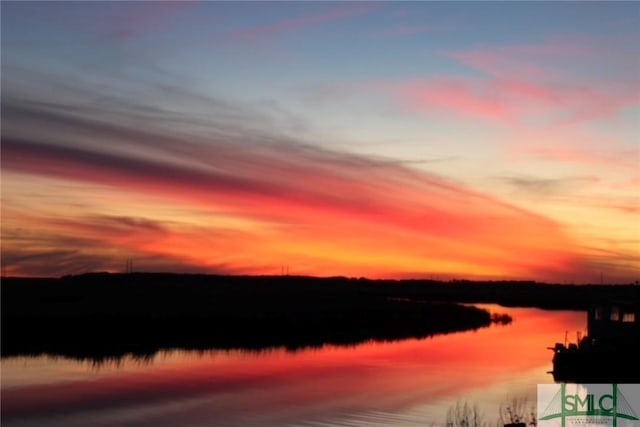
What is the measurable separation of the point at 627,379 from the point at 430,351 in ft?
52.6

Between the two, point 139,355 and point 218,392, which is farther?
point 139,355

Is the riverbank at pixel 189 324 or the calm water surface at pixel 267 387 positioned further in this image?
the riverbank at pixel 189 324

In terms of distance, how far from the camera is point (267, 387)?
114ft

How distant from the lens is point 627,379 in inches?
1451

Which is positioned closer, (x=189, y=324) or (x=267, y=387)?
(x=267, y=387)

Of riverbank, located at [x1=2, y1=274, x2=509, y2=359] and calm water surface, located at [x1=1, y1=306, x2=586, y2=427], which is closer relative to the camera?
calm water surface, located at [x1=1, y1=306, x2=586, y2=427]

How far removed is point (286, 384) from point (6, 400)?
38.9ft

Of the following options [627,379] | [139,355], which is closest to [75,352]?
[139,355]

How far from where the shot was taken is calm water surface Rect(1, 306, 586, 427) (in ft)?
92.6

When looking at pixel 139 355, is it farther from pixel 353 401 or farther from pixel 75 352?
pixel 353 401

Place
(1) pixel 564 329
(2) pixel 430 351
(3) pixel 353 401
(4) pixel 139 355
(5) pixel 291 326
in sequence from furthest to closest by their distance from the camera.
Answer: (1) pixel 564 329
(5) pixel 291 326
(2) pixel 430 351
(4) pixel 139 355
(3) pixel 353 401

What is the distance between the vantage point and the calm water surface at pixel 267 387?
2822cm

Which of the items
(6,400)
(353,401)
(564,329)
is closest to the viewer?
(6,400)

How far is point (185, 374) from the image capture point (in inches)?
1460
